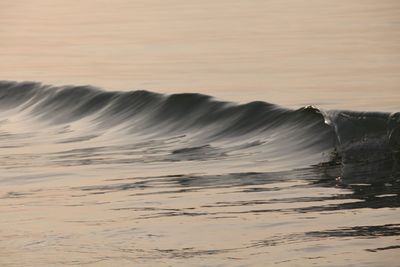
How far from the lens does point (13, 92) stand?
19750mm

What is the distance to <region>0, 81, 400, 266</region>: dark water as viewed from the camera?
8141 mm

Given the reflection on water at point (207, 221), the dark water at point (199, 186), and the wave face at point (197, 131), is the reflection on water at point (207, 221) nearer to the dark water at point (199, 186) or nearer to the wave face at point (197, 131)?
the dark water at point (199, 186)

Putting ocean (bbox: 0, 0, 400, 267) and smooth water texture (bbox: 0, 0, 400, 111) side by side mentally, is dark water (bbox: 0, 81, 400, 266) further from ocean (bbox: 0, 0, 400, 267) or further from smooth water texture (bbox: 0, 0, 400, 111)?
smooth water texture (bbox: 0, 0, 400, 111)

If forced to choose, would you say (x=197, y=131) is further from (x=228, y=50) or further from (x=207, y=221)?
(x=228, y=50)

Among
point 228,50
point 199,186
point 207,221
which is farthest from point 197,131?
point 228,50

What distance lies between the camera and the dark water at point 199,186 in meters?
8.14

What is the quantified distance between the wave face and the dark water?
0.02 meters

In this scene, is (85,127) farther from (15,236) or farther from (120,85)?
(15,236)

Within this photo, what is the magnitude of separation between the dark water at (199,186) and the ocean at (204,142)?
2 centimetres

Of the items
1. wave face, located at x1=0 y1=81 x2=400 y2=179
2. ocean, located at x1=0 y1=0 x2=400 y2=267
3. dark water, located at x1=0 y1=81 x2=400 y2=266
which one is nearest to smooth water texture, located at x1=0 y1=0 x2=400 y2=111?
ocean, located at x1=0 y1=0 x2=400 y2=267

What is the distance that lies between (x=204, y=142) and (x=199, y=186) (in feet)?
10.6

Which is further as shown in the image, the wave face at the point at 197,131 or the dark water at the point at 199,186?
the wave face at the point at 197,131

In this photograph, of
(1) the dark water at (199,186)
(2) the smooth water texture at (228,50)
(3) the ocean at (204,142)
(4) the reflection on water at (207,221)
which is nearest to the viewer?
(4) the reflection on water at (207,221)

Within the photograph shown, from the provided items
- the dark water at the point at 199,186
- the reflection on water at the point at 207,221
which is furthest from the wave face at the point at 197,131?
the reflection on water at the point at 207,221
